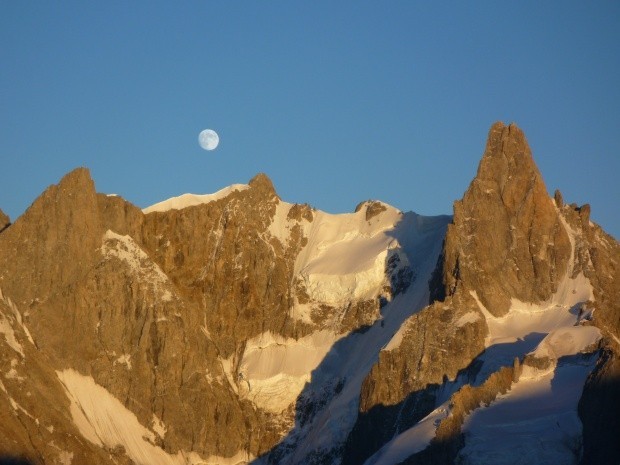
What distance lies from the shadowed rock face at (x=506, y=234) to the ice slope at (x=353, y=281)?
777 centimetres

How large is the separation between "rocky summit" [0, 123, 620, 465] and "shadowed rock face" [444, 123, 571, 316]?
0.64ft

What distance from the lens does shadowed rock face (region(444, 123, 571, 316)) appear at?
161 meters

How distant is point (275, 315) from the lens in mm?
179125

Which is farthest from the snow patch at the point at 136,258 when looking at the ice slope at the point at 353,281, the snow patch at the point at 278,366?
the ice slope at the point at 353,281

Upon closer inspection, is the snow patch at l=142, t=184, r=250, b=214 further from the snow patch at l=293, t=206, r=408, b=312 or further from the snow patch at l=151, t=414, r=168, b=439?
the snow patch at l=151, t=414, r=168, b=439

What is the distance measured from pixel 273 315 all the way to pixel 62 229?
2391 cm

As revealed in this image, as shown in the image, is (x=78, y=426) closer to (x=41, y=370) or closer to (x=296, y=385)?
(x=41, y=370)

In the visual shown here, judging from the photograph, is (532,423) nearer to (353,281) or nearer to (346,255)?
(353,281)

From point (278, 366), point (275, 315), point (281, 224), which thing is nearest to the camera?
point (278, 366)

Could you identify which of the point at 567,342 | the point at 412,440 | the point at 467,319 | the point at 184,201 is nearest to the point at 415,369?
the point at 467,319

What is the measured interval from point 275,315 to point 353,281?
9.30 metres

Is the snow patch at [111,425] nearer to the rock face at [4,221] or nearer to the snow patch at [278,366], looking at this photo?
the snow patch at [278,366]

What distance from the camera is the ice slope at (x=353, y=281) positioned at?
165m

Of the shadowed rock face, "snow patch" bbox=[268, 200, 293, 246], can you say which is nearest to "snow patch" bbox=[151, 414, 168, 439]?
"snow patch" bbox=[268, 200, 293, 246]
